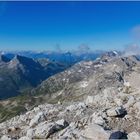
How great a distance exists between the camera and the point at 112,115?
4012 centimetres

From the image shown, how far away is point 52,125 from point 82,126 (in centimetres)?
392

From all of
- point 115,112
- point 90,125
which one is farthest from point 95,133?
point 115,112

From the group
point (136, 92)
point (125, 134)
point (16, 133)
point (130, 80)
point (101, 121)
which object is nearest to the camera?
point (125, 134)

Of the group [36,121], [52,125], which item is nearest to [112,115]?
[52,125]

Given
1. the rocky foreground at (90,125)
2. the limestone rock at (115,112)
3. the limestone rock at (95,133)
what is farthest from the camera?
the limestone rock at (115,112)

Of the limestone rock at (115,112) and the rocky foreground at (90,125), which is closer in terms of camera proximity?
the rocky foreground at (90,125)

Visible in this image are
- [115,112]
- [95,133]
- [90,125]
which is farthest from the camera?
[115,112]

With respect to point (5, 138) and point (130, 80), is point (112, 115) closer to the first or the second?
point (5, 138)

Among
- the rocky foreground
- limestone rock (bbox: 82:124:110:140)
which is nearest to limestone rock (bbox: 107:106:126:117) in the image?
the rocky foreground

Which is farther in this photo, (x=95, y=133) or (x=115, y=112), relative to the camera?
(x=115, y=112)

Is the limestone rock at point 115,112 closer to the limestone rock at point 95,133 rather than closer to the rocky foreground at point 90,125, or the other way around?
the rocky foreground at point 90,125

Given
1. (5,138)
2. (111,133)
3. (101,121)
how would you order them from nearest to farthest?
1. (111,133)
2. (101,121)
3. (5,138)

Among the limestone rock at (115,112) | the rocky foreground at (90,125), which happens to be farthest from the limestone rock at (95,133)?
the limestone rock at (115,112)

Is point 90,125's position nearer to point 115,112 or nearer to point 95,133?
point 95,133
